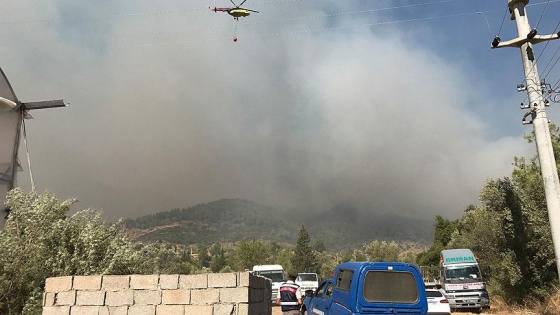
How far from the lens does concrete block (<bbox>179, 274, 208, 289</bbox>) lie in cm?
1043

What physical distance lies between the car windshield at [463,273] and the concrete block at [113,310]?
886 inches

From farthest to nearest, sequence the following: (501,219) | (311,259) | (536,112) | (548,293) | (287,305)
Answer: (311,259), (501,219), (548,293), (536,112), (287,305)

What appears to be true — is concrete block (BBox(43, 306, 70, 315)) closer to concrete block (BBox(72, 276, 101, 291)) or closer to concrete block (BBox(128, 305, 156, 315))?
concrete block (BBox(72, 276, 101, 291))

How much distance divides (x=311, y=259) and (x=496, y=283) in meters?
82.9

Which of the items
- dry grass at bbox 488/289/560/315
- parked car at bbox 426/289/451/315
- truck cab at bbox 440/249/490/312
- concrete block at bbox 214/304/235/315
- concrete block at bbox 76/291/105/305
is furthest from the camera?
truck cab at bbox 440/249/490/312

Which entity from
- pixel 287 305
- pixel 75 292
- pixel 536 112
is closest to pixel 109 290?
pixel 75 292

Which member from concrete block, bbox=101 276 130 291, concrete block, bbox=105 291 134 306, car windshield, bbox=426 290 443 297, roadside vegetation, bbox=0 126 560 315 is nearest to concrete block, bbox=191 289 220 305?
concrete block, bbox=105 291 134 306

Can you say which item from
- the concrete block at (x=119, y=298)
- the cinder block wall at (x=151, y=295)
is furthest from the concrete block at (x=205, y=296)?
the concrete block at (x=119, y=298)

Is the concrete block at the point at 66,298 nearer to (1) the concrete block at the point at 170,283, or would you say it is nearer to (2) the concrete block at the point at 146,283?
(2) the concrete block at the point at 146,283

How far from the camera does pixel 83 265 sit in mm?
14586

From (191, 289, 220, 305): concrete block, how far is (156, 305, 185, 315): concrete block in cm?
34

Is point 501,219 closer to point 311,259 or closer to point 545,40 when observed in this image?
point 545,40

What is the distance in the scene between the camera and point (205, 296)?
408 inches

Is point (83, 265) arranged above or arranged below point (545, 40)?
below
